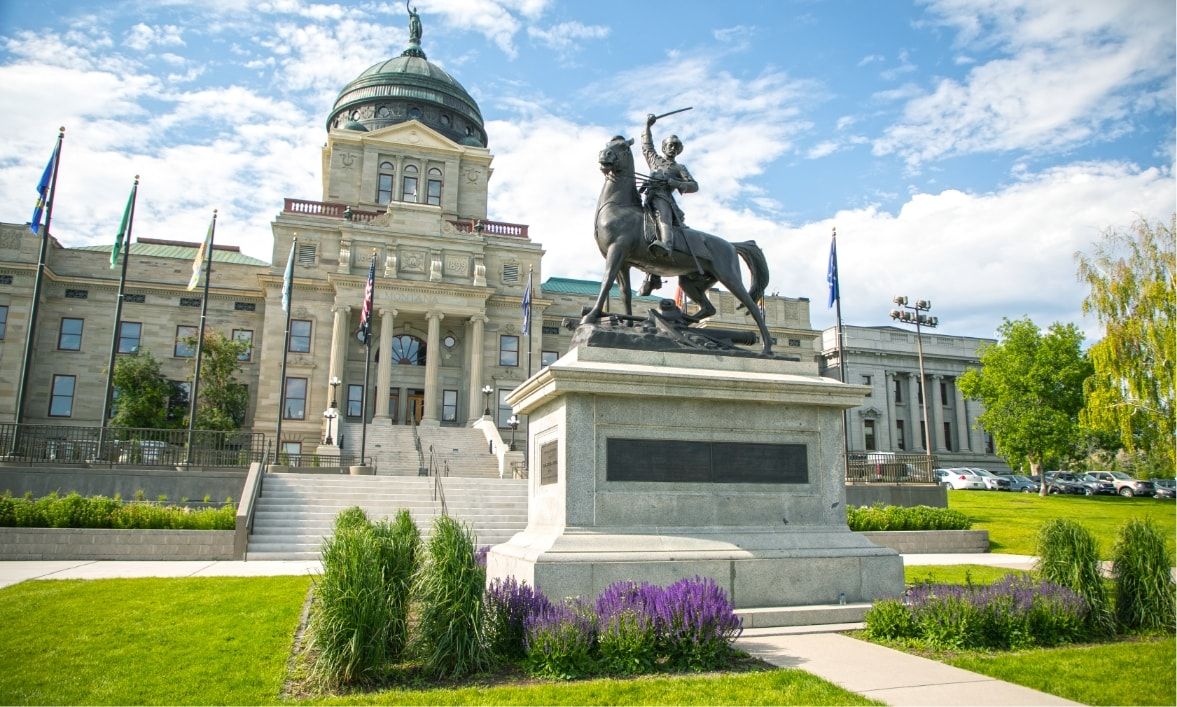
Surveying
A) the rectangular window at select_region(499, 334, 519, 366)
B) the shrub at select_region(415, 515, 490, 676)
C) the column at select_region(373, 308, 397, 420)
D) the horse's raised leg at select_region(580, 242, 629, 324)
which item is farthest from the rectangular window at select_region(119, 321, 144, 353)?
the shrub at select_region(415, 515, 490, 676)

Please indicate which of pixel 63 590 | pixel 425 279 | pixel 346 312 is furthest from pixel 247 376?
pixel 63 590

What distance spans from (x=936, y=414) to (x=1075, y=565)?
70403 mm

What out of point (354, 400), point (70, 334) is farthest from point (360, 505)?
point (70, 334)

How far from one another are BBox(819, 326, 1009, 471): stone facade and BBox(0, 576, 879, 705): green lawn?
6642 cm

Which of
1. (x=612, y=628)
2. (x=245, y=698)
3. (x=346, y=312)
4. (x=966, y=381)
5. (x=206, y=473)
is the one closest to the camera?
(x=245, y=698)

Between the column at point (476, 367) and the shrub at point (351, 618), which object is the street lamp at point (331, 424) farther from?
the shrub at point (351, 618)

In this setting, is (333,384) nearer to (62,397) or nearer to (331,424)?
(331,424)

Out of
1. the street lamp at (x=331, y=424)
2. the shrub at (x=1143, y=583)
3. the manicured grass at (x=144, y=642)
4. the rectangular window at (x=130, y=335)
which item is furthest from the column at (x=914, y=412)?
the manicured grass at (x=144, y=642)

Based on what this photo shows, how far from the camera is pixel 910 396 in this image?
7331 cm

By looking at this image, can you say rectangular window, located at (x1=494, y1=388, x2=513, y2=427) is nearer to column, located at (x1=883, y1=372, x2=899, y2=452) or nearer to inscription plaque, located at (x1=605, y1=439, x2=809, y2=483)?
column, located at (x1=883, y1=372, x2=899, y2=452)

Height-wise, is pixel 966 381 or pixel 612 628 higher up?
pixel 966 381

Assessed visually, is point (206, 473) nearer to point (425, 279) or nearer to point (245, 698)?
point (245, 698)

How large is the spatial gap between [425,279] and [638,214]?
41.3 meters

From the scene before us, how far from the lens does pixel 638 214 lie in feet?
35.1
